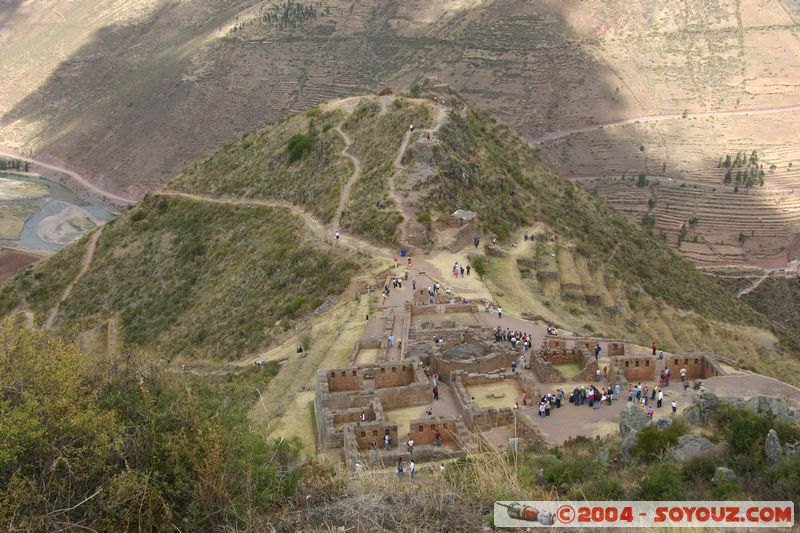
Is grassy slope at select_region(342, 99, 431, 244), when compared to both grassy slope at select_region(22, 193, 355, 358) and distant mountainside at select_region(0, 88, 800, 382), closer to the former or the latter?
distant mountainside at select_region(0, 88, 800, 382)

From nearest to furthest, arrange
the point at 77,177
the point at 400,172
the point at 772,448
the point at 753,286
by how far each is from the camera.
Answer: the point at 772,448, the point at 400,172, the point at 753,286, the point at 77,177

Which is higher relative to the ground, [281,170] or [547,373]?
[547,373]

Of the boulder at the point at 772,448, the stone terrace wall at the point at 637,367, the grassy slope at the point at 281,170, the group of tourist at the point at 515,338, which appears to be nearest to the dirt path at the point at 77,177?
the grassy slope at the point at 281,170

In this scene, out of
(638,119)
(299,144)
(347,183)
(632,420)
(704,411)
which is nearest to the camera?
(704,411)

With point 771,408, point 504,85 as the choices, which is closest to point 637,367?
point 771,408

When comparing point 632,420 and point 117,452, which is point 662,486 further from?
point 117,452

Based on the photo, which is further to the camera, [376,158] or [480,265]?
[376,158]

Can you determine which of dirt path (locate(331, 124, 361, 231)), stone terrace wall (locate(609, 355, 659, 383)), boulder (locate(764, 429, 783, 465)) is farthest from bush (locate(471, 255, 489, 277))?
boulder (locate(764, 429, 783, 465))

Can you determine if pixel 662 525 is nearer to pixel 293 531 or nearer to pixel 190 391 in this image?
pixel 293 531
